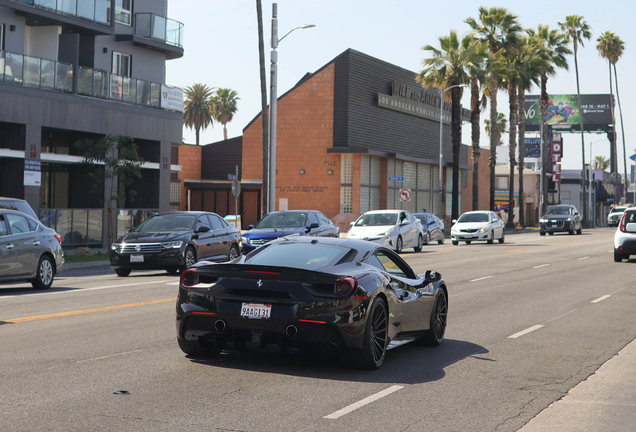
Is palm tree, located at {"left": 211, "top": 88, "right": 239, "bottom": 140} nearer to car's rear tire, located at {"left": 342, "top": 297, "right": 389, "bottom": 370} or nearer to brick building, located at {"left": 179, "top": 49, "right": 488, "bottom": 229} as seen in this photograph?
brick building, located at {"left": 179, "top": 49, "right": 488, "bottom": 229}

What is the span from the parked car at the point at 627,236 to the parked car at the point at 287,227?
881 centimetres

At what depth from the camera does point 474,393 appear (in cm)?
746

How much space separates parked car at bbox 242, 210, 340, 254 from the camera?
82.8ft

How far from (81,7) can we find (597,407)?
2862 cm

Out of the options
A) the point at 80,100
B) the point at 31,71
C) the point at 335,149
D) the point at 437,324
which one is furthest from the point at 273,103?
the point at 437,324

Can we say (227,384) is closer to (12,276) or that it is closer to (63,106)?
(12,276)

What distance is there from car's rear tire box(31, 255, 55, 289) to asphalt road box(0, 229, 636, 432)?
5.56 feet

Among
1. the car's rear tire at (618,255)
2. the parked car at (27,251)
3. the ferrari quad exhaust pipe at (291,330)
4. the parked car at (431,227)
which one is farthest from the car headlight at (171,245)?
the parked car at (431,227)

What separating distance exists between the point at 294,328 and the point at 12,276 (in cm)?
984

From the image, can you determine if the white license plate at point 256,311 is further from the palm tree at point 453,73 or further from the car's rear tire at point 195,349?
the palm tree at point 453,73

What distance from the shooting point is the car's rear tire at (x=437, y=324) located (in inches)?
388

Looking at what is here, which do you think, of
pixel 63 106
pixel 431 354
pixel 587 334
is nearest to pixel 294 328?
pixel 431 354

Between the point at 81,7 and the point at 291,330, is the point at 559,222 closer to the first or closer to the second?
the point at 81,7

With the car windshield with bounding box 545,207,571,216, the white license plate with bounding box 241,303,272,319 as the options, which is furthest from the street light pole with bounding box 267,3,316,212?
the car windshield with bounding box 545,207,571,216
